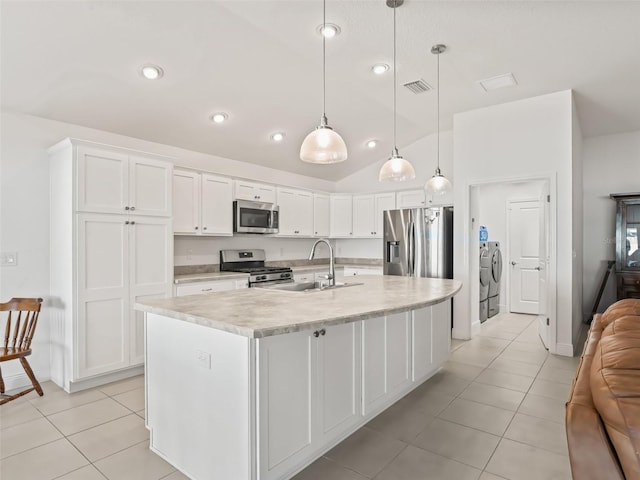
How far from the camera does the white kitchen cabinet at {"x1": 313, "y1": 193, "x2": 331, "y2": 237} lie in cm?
604

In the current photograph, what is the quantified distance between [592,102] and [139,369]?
5.64 metres

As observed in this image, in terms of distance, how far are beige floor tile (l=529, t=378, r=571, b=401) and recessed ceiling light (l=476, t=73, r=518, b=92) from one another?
9.50 feet

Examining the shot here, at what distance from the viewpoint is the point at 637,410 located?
0.82 metres

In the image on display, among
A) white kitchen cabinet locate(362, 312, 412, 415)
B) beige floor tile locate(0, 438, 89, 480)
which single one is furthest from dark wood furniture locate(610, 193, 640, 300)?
beige floor tile locate(0, 438, 89, 480)

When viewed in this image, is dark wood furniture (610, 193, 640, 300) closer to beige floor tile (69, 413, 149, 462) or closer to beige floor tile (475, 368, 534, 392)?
beige floor tile (475, 368, 534, 392)

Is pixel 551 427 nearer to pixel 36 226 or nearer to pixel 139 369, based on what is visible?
pixel 139 369

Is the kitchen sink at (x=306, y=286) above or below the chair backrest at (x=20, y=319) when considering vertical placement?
above

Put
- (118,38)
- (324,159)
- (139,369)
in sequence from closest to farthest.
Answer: (324,159)
(118,38)
(139,369)

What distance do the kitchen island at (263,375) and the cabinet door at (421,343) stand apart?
333 millimetres

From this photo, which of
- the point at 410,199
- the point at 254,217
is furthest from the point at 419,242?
the point at 254,217

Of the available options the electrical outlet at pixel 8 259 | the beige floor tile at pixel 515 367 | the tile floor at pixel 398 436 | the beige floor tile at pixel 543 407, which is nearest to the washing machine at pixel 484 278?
the beige floor tile at pixel 515 367

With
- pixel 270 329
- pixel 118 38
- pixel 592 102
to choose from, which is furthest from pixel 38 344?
pixel 592 102

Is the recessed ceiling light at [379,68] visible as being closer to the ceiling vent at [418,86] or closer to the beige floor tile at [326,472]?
the ceiling vent at [418,86]

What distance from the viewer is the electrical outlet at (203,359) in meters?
1.83
